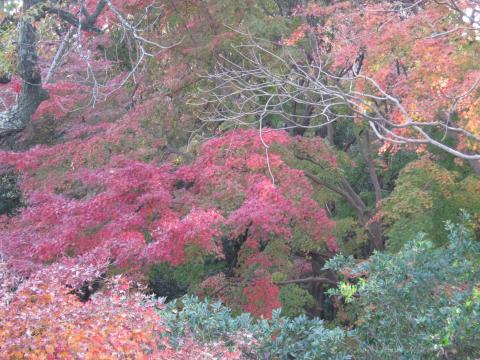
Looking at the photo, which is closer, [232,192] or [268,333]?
[268,333]

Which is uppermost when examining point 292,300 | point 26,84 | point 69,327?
point 26,84

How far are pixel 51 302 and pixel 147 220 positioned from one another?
10.1ft

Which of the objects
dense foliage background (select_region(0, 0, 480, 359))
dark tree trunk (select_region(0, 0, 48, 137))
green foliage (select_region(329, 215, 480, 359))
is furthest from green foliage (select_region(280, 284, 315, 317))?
dark tree trunk (select_region(0, 0, 48, 137))

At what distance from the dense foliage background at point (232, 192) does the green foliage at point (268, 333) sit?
0.05 ft

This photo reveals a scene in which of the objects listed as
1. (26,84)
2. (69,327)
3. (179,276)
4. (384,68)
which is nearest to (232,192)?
(179,276)

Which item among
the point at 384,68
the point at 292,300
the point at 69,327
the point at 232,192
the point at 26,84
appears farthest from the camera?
the point at 292,300

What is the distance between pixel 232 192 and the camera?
261 inches

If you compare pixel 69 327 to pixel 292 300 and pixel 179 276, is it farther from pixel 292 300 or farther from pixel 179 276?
pixel 292 300

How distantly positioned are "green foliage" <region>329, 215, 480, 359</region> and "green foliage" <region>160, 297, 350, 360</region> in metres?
0.32

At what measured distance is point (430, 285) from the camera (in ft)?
14.5

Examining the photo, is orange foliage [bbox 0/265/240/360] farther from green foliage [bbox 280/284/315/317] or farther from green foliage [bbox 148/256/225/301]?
green foliage [bbox 280/284/315/317]

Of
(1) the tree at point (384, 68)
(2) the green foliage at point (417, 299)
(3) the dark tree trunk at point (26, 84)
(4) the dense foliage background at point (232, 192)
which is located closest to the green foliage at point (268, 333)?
(4) the dense foliage background at point (232, 192)

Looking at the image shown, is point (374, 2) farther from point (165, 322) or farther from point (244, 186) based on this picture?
point (165, 322)

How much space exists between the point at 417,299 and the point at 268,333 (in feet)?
3.89
